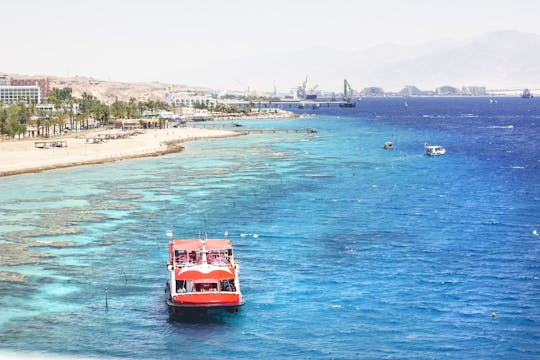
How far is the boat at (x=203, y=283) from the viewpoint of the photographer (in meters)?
49.8

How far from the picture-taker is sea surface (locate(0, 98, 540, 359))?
Answer: 151 feet

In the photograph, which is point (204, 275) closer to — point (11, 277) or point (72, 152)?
point (11, 277)

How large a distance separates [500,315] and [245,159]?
106513mm

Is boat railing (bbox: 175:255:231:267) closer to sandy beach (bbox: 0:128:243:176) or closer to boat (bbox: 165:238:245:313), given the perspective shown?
boat (bbox: 165:238:245:313)

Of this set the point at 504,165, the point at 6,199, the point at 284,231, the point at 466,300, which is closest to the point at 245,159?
the point at 504,165

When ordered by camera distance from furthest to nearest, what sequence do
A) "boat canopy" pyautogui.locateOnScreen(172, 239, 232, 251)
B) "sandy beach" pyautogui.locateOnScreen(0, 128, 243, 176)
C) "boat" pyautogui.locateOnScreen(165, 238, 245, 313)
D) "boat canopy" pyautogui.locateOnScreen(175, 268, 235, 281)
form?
"sandy beach" pyautogui.locateOnScreen(0, 128, 243, 176) → "boat canopy" pyautogui.locateOnScreen(172, 239, 232, 251) → "boat canopy" pyautogui.locateOnScreen(175, 268, 235, 281) → "boat" pyautogui.locateOnScreen(165, 238, 245, 313)

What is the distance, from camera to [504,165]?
144 meters

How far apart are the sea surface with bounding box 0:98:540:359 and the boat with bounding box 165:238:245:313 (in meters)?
1.14

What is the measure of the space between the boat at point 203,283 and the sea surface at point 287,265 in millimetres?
1137

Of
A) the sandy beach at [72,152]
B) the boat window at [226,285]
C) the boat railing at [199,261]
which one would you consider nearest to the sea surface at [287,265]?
the boat window at [226,285]

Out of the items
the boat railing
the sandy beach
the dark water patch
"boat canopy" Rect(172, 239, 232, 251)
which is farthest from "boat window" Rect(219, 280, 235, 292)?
the sandy beach

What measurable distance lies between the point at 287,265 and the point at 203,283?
1293cm

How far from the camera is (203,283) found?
51.1m

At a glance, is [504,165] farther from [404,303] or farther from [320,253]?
[404,303]
